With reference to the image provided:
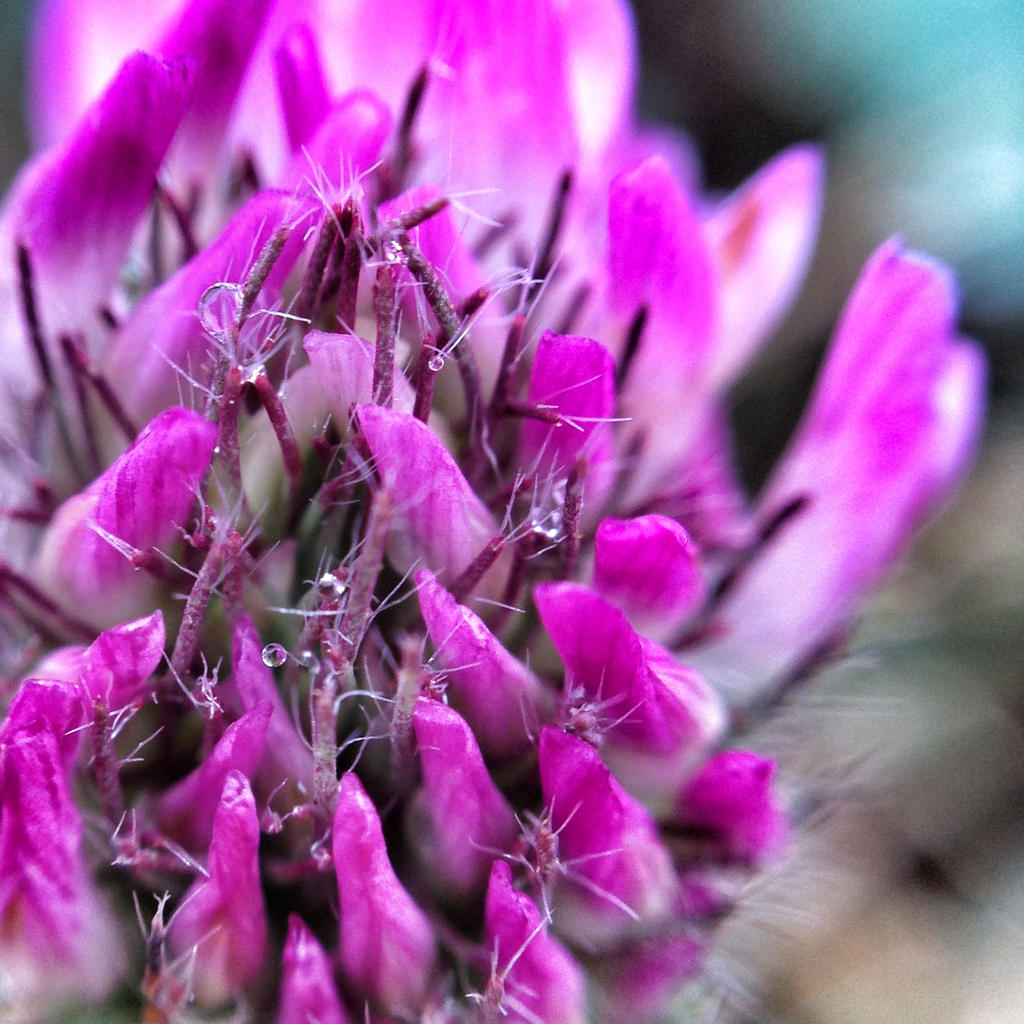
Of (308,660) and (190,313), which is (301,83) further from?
(308,660)

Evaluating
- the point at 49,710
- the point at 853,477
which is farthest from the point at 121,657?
the point at 853,477

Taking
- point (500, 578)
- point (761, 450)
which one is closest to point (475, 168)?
point (500, 578)

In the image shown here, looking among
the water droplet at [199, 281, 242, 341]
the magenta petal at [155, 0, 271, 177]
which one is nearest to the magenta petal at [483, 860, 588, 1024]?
the water droplet at [199, 281, 242, 341]

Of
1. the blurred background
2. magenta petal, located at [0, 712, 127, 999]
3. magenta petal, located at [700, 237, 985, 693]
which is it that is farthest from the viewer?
the blurred background

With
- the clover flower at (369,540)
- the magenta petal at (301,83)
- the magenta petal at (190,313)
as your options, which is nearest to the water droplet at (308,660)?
the clover flower at (369,540)

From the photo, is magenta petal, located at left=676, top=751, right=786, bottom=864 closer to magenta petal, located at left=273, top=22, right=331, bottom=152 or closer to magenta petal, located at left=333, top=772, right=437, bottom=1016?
magenta petal, located at left=333, top=772, right=437, bottom=1016

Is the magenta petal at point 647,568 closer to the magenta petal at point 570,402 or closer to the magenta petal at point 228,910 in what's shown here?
the magenta petal at point 570,402
